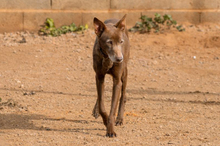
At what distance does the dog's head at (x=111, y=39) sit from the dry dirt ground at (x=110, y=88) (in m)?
1.00

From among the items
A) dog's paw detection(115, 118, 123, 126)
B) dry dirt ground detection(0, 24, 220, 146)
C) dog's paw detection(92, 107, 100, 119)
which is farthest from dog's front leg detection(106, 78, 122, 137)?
dog's paw detection(92, 107, 100, 119)

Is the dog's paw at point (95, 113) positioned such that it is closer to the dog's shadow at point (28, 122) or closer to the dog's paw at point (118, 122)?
the dog's shadow at point (28, 122)

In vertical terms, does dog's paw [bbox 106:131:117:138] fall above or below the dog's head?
below

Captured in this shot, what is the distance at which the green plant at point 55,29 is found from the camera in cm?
1104

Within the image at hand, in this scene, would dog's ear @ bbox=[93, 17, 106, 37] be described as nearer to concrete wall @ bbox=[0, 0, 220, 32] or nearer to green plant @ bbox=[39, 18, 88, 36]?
green plant @ bbox=[39, 18, 88, 36]

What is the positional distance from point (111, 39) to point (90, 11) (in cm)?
599

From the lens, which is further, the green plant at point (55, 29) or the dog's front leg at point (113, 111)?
the green plant at point (55, 29)

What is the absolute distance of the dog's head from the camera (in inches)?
211

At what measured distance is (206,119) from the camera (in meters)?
6.50

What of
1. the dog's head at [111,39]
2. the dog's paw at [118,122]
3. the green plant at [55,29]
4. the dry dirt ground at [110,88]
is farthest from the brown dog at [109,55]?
the green plant at [55,29]

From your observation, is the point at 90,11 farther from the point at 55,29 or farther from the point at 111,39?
the point at 111,39

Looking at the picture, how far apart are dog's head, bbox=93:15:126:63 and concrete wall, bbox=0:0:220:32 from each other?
5.71m

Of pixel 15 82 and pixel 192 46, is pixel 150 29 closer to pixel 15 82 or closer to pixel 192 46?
pixel 192 46

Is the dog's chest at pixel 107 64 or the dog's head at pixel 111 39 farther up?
the dog's head at pixel 111 39
